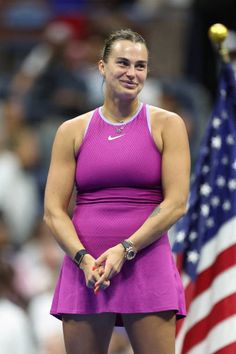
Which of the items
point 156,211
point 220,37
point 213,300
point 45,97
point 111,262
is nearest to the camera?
point 111,262

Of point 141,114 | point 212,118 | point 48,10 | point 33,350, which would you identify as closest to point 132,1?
point 48,10

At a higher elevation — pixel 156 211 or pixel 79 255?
pixel 156 211

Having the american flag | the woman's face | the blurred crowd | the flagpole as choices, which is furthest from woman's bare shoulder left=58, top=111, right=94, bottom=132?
the blurred crowd

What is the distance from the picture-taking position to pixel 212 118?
5.62m

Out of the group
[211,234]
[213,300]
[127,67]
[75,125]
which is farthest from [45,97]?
[127,67]

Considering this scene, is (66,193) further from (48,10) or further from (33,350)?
(48,10)

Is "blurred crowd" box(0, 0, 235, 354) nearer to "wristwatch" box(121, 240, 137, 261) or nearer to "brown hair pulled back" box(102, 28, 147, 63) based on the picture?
"wristwatch" box(121, 240, 137, 261)

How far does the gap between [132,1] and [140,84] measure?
27.9 feet

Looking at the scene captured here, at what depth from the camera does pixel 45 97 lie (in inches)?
431

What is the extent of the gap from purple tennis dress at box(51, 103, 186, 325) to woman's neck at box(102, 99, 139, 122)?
7 centimetres

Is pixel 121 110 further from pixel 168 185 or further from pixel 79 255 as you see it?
pixel 79 255

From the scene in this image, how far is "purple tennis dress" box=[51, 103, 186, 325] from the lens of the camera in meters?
4.56

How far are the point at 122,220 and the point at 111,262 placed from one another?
0.70ft

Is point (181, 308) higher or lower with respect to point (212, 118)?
lower
